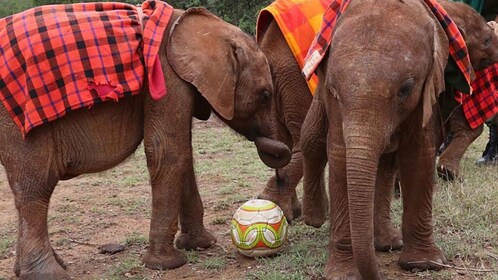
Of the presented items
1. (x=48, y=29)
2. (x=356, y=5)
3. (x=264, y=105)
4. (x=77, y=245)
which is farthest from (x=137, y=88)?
(x=77, y=245)

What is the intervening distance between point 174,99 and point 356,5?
1.25 metres

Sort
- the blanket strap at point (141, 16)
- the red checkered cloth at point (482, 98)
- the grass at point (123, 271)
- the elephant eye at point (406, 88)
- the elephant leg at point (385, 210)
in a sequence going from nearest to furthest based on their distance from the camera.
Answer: the elephant eye at point (406, 88) → the blanket strap at point (141, 16) → the grass at point (123, 271) → the elephant leg at point (385, 210) → the red checkered cloth at point (482, 98)

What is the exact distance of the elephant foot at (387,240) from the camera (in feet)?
14.7

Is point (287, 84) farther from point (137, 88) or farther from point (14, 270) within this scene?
point (14, 270)

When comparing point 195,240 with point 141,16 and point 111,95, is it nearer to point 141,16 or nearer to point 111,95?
point 111,95

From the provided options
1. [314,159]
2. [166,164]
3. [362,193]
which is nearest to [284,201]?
[314,159]

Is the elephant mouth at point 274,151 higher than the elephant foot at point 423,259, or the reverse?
the elephant mouth at point 274,151

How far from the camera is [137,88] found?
4.00m

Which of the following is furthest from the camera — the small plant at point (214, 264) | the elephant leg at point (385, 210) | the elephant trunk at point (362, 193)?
the elephant leg at point (385, 210)

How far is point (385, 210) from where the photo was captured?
4.57 metres

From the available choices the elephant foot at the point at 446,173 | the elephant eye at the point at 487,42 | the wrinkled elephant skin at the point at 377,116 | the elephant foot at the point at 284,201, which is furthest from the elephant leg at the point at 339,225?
the elephant foot at the point at 446,173

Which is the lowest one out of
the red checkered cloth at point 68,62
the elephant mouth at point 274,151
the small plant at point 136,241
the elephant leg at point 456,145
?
the elephant leg at point 456,145

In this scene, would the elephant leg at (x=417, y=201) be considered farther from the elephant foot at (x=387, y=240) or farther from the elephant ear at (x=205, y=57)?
the elephant ear at (x=205, y=57)

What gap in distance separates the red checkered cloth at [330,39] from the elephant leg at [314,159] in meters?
0.42
